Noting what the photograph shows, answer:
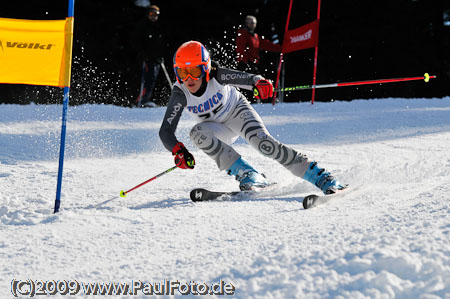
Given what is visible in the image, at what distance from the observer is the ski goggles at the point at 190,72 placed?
12.0 ft

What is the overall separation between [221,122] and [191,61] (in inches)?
20.9

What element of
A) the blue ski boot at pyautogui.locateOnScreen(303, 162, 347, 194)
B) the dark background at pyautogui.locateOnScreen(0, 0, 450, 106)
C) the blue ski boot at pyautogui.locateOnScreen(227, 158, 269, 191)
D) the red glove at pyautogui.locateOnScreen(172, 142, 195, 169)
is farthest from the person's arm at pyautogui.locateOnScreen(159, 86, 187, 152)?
the dark background at pyautogui.locateOnScreen(0, 0, 450, 106)

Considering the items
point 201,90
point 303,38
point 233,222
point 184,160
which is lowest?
point 233,222

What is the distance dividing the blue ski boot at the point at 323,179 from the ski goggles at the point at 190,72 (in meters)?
1.03

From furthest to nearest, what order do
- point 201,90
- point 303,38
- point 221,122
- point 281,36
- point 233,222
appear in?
1. point 281,36
2. point 303,38
3. point 221,122
4. point 201,90
5. point 233,222

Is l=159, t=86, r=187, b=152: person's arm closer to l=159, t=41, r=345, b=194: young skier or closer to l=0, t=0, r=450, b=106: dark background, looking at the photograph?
l=159, t=41, r=345, b=194: young skier

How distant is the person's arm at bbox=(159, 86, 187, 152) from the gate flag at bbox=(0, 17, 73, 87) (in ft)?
2.62

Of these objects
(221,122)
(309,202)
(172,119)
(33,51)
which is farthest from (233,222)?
(33,51)

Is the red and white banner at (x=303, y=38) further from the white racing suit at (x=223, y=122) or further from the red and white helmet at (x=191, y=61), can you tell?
the red and white helmet at (x=191, y=61)

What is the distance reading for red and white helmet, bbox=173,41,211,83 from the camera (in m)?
3.63

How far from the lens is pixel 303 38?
30.3ft

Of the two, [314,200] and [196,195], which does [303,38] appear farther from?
[314,200]

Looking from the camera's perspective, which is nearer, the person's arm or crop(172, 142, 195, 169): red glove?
crop(172, 142, 195, 169): red glove

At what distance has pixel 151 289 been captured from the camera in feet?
6.29
